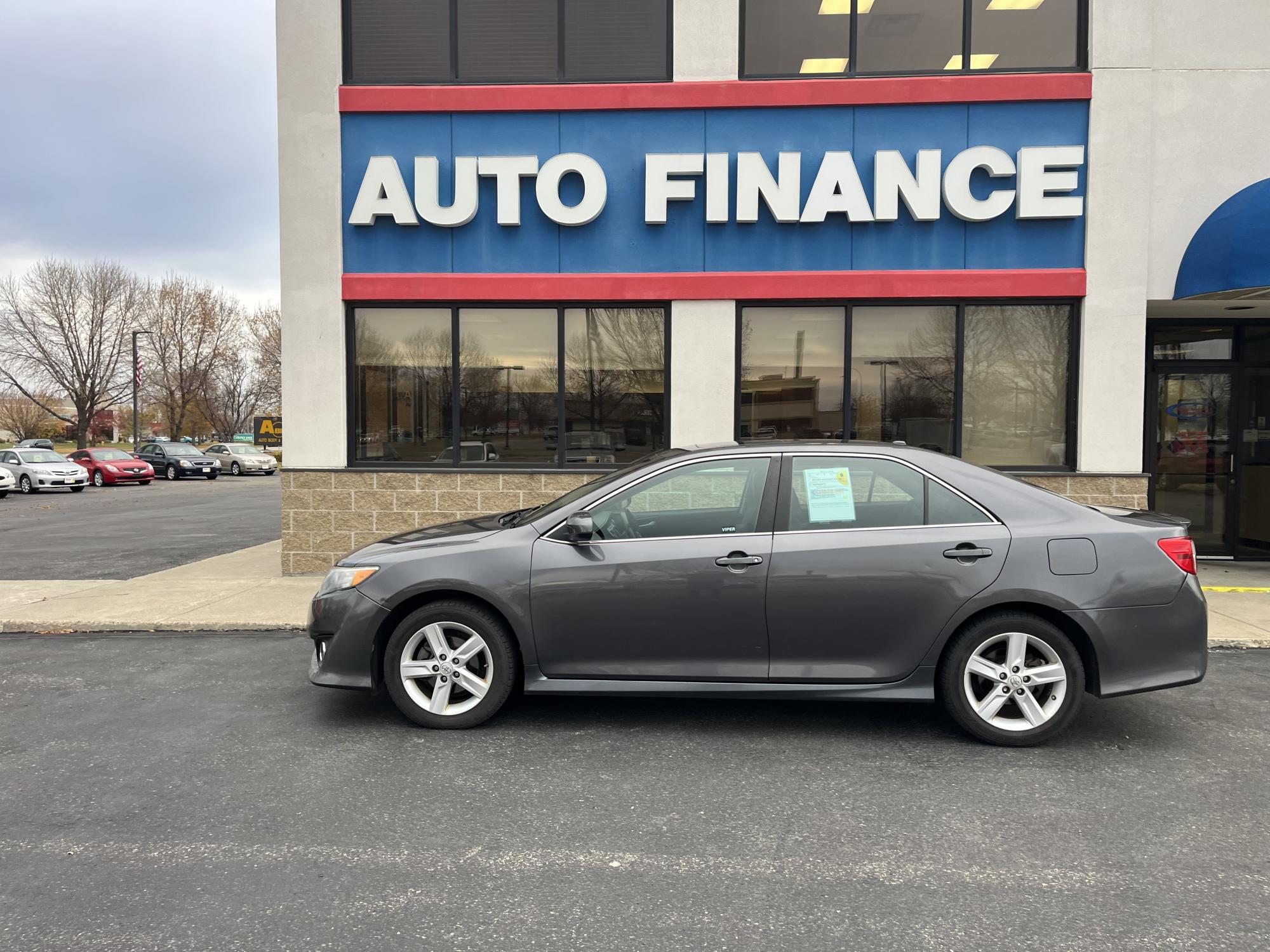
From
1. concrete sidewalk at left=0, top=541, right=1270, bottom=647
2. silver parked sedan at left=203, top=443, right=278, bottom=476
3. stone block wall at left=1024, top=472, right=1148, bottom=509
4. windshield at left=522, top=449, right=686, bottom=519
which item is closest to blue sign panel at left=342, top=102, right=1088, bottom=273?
stone block wall at left=1024, top=472, right=1148, bottom=509

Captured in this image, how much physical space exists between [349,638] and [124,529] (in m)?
13.7

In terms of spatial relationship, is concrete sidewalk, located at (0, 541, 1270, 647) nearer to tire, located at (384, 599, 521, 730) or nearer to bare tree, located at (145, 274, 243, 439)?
tire, located at (384, 599, 521, 730)

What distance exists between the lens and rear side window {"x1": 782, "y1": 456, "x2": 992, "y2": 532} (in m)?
4.60

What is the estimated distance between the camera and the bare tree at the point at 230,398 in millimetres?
62312

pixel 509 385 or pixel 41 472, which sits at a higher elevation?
pixel 509 385

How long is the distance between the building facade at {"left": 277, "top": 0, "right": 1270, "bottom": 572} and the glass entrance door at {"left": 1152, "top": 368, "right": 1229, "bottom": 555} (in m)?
0.95

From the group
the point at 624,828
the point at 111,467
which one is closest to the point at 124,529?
the point at 624,828

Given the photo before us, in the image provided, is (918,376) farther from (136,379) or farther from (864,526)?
(136,379)

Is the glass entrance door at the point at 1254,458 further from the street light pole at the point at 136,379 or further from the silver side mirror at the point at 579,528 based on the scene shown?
the street light pole at the point at 136,379

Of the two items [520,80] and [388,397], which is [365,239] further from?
[520,80]

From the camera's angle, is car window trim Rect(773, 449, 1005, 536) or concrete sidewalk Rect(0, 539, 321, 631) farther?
concrete sidewalk Rect(0, 539, 321, 631)

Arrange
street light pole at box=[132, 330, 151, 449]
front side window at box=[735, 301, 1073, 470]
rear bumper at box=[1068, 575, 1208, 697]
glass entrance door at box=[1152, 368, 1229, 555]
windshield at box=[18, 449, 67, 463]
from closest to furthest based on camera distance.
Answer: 1. rear bumper at box=[1068, 575, 1208, 697]
2. front side window at box=[735, 301, 1073, 470]
3. glass entrance door at box=[1152, 368, 1229, 555]
4. windshield at box=[18, 449, 67, 463]
5. street light pole at box=[132, 330, 151, 449]

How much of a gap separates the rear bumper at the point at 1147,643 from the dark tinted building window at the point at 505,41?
771 cm

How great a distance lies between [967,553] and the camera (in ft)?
14.6
